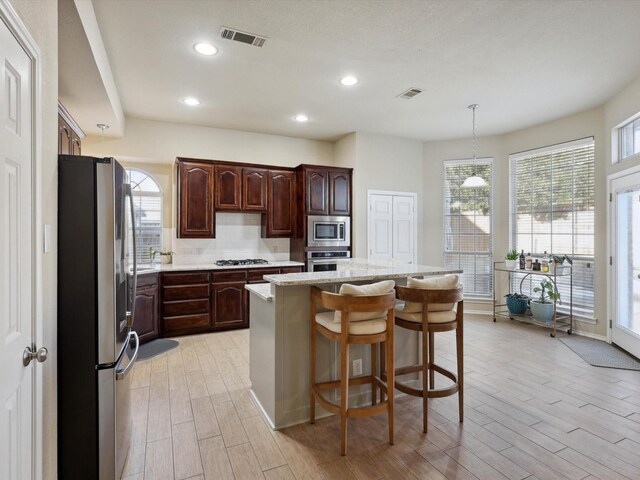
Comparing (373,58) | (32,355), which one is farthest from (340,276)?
(373,58)

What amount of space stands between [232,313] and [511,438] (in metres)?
3.65

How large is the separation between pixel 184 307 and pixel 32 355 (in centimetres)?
334

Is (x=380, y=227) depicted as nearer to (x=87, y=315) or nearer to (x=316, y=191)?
(x=316, y=191)

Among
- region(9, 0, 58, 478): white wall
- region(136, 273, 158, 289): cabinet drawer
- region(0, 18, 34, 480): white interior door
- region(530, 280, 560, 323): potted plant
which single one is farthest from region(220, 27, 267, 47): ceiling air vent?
region(530, 280, 560, 323): potted plant

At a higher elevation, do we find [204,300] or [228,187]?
[228,187]

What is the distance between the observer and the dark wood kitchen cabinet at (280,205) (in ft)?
17.8

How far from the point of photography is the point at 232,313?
16.2ft

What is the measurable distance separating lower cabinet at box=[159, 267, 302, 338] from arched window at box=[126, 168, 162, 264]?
84 centimetres

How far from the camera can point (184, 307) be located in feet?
15.3

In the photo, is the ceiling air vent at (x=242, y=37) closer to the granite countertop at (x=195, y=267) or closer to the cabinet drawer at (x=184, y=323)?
the granite countertop at (x=195, y=267)

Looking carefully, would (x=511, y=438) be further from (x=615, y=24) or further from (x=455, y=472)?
(x=615, y=24)

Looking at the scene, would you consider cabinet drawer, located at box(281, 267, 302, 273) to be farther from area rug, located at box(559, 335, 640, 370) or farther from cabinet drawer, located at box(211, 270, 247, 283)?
area rug, located at box(559, 335, 640, 370)

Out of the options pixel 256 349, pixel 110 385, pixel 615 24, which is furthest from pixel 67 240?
pixel 615 24

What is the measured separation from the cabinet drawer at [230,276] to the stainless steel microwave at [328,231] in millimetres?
1097
